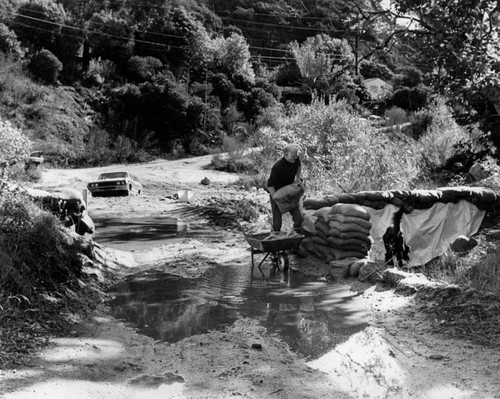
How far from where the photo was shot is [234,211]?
15648 mm

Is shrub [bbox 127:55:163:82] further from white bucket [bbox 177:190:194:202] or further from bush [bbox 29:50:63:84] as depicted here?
white bucket [bbox 177:190:194:202]

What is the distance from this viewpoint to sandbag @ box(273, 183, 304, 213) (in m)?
9.51

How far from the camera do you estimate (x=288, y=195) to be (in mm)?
9516

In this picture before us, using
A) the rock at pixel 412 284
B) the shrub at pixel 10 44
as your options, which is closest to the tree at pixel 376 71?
the shrub at pixel 10 44

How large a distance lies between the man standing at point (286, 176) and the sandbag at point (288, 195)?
134 millimetres

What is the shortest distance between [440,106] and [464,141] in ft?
29.0

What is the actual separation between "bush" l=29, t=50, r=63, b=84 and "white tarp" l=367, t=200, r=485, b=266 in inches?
1084

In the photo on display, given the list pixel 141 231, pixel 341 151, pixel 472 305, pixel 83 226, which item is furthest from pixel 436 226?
pixel 83 226

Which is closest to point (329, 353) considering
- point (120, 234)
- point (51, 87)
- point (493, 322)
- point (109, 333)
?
point (493, 322)

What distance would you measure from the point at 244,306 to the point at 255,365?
204cm

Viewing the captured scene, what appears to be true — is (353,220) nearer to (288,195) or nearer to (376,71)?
(288,195)

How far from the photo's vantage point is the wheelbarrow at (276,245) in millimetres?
8828

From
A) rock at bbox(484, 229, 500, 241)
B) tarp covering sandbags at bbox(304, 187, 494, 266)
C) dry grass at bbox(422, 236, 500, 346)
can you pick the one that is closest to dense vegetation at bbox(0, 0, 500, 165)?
tarp covering sandbags at bbox(304, 187, 494, 266)

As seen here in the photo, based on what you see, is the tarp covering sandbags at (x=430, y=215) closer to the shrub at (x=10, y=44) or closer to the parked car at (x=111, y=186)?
the parked car at (x=111, y=186)
